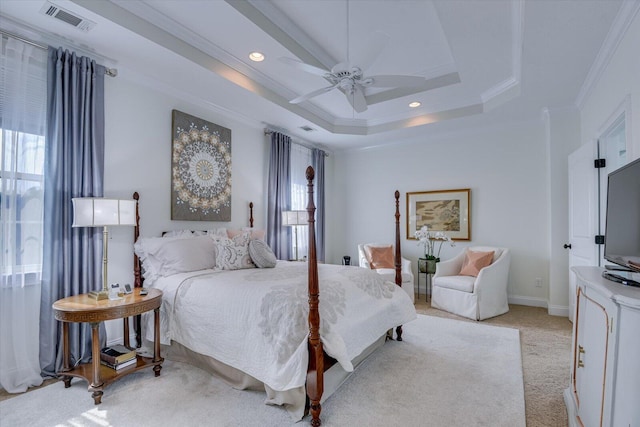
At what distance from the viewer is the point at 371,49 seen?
2412 mm

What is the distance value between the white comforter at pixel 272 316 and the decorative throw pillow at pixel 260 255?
278mm

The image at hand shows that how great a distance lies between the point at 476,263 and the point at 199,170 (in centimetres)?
400

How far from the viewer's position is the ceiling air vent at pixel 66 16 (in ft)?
7.48

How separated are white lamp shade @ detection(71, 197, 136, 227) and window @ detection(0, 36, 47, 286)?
0.38 m

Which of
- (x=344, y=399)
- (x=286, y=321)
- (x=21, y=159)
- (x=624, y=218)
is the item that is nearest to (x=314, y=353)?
(x=286, y=321)

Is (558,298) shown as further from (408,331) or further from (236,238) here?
(236,238)

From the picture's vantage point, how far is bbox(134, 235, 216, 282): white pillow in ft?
9.97

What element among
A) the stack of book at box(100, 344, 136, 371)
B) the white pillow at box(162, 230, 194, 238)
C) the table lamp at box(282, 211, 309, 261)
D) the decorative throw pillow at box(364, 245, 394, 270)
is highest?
the table lamp at box(282, 211, 309, 261)

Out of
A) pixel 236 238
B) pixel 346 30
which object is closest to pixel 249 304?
pixel 236 238

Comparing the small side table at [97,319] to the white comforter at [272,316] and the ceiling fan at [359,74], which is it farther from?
the ceiling fan at [359,74]

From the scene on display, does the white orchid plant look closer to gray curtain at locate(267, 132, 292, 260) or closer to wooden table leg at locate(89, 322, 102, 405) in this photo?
gray curtain at locate(267, 132, 292, 260)

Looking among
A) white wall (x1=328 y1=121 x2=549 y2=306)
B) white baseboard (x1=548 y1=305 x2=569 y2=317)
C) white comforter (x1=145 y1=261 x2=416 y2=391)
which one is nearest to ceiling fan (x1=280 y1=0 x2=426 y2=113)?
white comforter (x1=145 y1=261 x2=416 y2=391)

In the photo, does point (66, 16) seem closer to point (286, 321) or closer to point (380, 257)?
point (286, 321)

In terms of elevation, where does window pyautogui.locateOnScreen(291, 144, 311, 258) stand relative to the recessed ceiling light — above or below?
below
